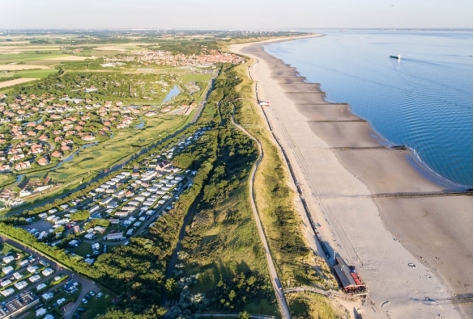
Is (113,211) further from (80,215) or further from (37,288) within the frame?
(37,288)

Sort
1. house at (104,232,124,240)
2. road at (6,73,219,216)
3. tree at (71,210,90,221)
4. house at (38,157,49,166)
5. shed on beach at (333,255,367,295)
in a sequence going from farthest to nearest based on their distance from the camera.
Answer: house at (38,157,49,166) < road at (6,73,219,216) < tree at (71,210,90,221) < house at (104,232,124,240) < shed on beach at (333,255,367,295)

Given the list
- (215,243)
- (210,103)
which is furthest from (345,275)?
(210,103)

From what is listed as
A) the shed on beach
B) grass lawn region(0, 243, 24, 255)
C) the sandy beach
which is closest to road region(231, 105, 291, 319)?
the shed on beach

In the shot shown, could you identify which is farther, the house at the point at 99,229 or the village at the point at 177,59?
the village at the point at 177,59

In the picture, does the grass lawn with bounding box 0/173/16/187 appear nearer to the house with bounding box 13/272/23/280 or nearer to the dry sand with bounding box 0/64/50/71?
the house with bounding box 13/272/23/280

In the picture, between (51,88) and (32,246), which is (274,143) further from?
(51,88)

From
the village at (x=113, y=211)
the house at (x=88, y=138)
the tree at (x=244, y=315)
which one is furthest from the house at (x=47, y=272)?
the house at (x=88, y=138)

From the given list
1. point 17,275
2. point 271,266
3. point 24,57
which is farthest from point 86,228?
point 24,57

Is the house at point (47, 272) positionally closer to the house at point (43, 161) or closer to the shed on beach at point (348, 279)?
the house at point (43, 161)
